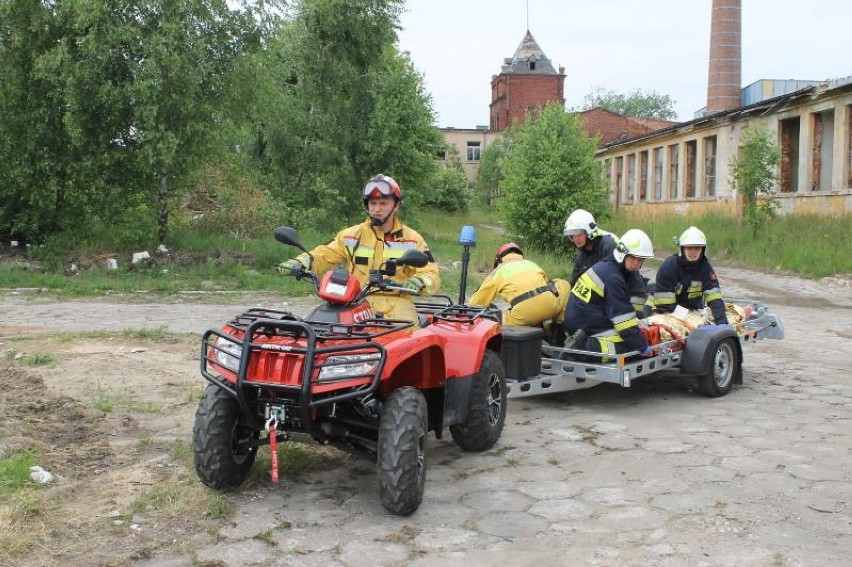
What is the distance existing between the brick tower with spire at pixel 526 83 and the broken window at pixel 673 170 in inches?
1607

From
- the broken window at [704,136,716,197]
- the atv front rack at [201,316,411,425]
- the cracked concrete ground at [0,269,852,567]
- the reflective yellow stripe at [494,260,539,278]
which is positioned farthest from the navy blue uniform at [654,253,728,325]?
the broken window at [704,136,716,197]

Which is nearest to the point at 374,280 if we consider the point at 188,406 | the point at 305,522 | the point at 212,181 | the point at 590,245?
the point at 305,522

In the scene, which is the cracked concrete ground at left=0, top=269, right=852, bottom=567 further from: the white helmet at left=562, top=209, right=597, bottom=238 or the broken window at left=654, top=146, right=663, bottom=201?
the broken window at left=654, top=146, right=663, bottom=201

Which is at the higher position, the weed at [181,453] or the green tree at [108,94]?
the green tree at [108,94]

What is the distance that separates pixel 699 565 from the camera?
413cm

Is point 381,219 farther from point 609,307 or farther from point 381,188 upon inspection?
point 609,307

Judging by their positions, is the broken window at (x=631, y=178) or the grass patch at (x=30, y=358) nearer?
the grass patch at (x=30, y=358)

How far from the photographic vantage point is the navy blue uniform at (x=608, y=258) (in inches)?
319

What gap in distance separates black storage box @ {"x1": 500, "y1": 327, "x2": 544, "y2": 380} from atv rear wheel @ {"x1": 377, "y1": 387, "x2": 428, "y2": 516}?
2333 millimetres

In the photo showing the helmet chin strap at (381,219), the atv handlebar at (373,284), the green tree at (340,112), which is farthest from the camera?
the green tree at (340,112)

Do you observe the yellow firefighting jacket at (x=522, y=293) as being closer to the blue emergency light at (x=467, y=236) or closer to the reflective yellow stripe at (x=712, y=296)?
the blue emergency light at (x=467, y=236)

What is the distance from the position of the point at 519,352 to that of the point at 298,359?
284 centimetres

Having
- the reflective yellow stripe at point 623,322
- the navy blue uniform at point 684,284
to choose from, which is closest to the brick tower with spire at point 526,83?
the navy blue uniform at point 684,284

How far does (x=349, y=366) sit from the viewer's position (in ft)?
15.1
